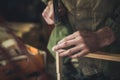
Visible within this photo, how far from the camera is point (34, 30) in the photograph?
8.73 feet

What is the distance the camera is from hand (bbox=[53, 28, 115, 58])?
3.26ft

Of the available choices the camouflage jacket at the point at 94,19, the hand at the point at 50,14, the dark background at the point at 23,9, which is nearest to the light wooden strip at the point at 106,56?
the camouflage jacket at the point at 94,19

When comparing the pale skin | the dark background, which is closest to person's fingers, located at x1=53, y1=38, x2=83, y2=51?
the pale skin

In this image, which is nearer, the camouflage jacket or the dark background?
the camouflage jacket

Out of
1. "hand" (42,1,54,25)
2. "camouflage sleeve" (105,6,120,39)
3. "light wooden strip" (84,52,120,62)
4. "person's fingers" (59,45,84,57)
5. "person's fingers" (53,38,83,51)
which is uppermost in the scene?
"hand" (42,1,54,25)

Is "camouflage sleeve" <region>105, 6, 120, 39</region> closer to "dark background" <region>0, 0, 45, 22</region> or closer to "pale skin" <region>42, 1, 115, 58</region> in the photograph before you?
"pale skin" <region>42, 1, 115, 58</region>

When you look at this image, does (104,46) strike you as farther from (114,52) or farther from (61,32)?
(61,32)

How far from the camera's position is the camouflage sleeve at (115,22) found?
992 mm

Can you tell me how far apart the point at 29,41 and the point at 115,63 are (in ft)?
5.12

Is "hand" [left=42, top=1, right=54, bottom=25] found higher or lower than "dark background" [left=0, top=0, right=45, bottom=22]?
lower

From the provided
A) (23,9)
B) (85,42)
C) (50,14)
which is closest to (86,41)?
(85,42)

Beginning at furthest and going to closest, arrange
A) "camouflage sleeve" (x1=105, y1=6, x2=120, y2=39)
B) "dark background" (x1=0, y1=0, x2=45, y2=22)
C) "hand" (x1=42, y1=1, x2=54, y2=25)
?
"dark background" (x1=0, y1=0, x2=45, y2=22) → "hand" (x1=42, y1=1, x2=54, y2=25) → "camouflage sleeve" (x1=105, y1=6, x2=120, y2=39)

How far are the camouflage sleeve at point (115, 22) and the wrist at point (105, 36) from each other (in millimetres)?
12

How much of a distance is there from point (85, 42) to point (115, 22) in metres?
0.10
